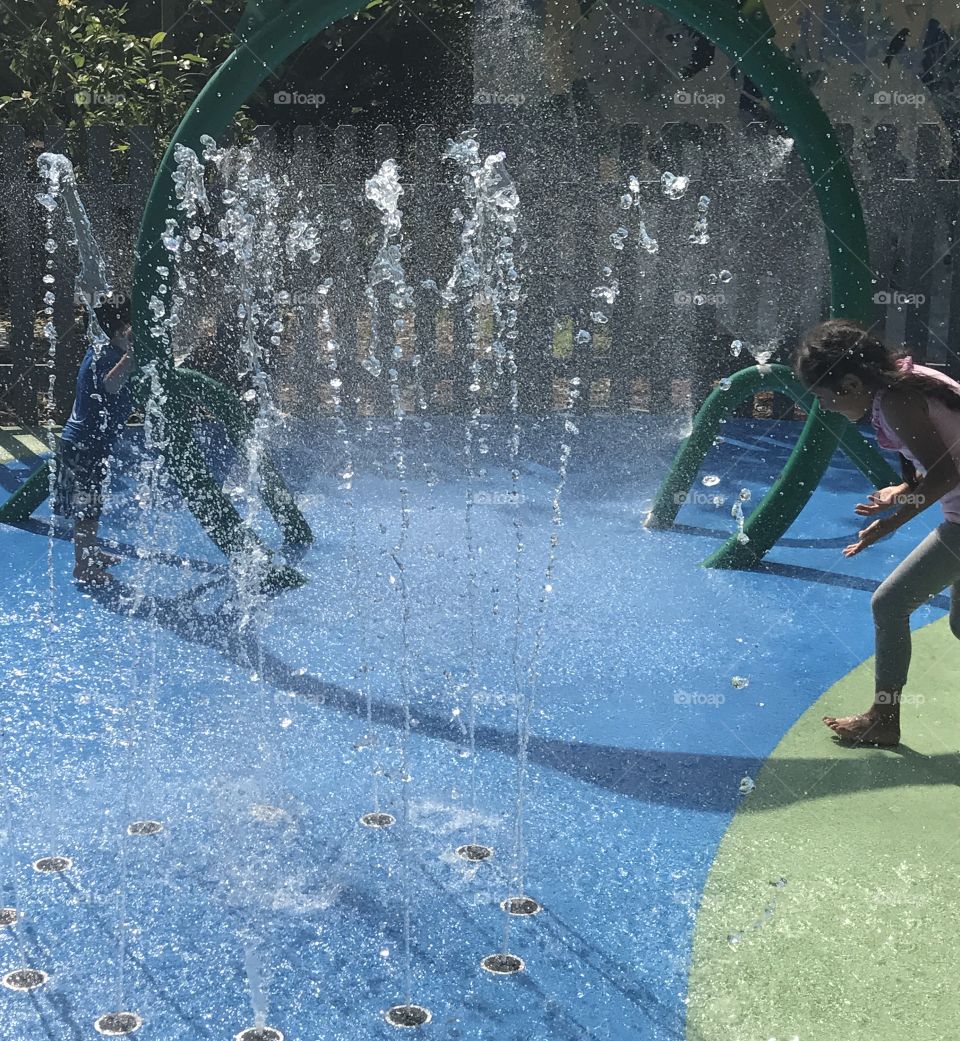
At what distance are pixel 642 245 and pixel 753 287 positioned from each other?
1006 mm

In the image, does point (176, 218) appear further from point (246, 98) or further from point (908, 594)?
point (908, 594)

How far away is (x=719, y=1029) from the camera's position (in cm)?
297

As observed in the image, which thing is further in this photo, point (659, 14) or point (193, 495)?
point (659, 14)

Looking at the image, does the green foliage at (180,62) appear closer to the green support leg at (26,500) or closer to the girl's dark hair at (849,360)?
the green support leg at (26,500)

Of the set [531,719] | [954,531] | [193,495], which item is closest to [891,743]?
[954,531]

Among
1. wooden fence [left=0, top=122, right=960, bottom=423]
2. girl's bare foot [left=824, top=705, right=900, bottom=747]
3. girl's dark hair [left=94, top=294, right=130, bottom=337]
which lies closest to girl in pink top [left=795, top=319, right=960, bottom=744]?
girl's bare foot [left=824, top=705, right=900, bottom=747]

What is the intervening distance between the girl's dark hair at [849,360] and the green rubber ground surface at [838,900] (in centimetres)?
119

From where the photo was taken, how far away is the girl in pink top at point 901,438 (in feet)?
13.4

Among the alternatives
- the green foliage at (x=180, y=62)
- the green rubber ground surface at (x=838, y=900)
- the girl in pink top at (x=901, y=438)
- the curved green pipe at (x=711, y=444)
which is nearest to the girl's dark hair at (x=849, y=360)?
the girl in pink top at (x=901, y=438)

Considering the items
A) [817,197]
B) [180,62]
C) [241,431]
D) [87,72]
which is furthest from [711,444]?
[87,72]

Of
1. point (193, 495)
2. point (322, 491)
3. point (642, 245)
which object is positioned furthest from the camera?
point (642, 245)

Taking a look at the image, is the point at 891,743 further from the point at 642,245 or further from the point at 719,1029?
the point at 642,245

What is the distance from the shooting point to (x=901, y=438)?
4133mm

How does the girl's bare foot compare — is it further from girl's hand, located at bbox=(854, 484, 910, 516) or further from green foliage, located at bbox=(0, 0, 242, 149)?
→ green foliage, located at bbox=(0, 0, 242, 149)
